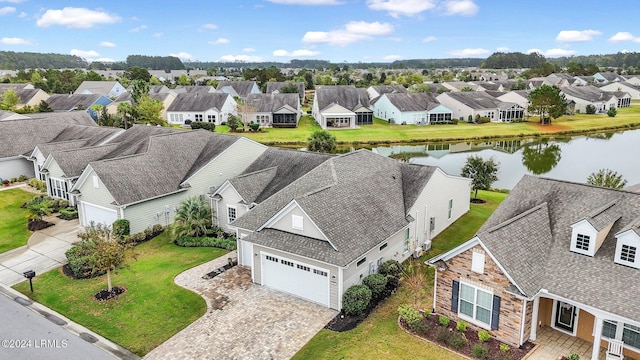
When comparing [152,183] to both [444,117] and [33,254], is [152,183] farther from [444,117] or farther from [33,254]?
[444,117]

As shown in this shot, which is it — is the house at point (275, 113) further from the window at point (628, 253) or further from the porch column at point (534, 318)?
the window at point (628, 253)

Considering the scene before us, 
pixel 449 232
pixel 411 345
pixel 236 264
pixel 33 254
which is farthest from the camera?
pixel 449 232

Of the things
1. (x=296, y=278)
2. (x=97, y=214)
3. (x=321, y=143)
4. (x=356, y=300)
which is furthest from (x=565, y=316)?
(x=321, y=143)

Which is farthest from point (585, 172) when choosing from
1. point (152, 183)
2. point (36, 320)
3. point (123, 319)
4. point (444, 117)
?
point (36, 320)

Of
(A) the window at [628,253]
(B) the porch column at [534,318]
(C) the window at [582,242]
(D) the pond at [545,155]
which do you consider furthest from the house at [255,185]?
(A) the window at [628,253]

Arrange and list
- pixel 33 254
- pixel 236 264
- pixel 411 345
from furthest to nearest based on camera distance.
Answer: pixel 33 254 < pixel 236 264 < pixel 411 345

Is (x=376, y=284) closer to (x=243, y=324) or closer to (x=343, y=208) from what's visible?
(x=343, y=208)
